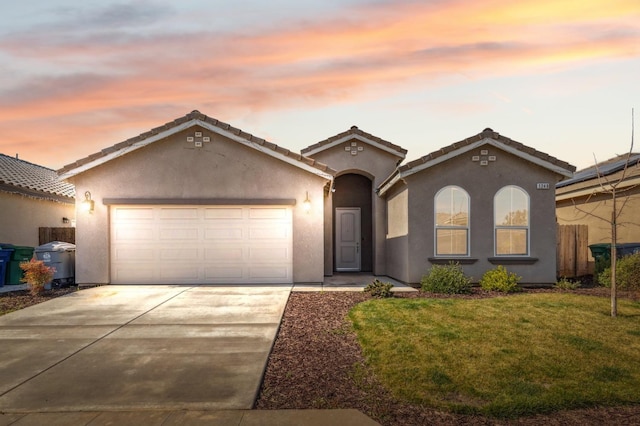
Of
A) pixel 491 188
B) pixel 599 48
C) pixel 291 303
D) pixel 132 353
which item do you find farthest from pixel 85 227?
pixel 599 48

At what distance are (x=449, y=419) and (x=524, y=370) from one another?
1.84 m

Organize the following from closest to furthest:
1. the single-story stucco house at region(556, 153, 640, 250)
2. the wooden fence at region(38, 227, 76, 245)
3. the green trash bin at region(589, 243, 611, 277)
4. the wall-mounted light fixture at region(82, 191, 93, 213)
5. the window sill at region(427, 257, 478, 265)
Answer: the window sill at region(427, 257, 478, 265) → the wall-mounted light fixture at region(82, 191, 93, 213) → the green trash bin at region(589, 243, 611, 277) → the single-story stucco house at region(556, 153, 640, 250) → the wooden fence at region(38, 227, 76, 245)

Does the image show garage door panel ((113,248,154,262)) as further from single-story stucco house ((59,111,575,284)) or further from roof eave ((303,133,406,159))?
roof eave ((303,133,406,159))

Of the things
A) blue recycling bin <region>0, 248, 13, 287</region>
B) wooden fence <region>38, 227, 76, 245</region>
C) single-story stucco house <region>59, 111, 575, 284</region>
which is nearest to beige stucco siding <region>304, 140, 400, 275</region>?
single-story stucco house <region>59, 111, 575, 284</region>

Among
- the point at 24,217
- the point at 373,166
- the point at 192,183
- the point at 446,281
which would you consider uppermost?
the point at 373,166

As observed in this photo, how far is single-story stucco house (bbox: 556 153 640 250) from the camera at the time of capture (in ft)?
47.2

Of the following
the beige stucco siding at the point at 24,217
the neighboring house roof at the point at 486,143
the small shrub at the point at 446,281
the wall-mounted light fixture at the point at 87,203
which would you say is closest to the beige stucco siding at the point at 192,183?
the wall-mounted light fixture at the point at 87,203

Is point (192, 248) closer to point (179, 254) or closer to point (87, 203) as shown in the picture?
point (179, 254)

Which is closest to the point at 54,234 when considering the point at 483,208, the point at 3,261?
the point at 3,261

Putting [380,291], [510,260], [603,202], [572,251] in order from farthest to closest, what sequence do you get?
[603,202]
[572,251]
[510,260]
[380,291]

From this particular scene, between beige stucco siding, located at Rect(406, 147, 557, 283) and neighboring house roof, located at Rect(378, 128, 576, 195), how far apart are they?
23cm

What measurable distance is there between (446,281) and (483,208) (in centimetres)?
257

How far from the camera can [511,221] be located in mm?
12875

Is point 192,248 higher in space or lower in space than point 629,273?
higher
